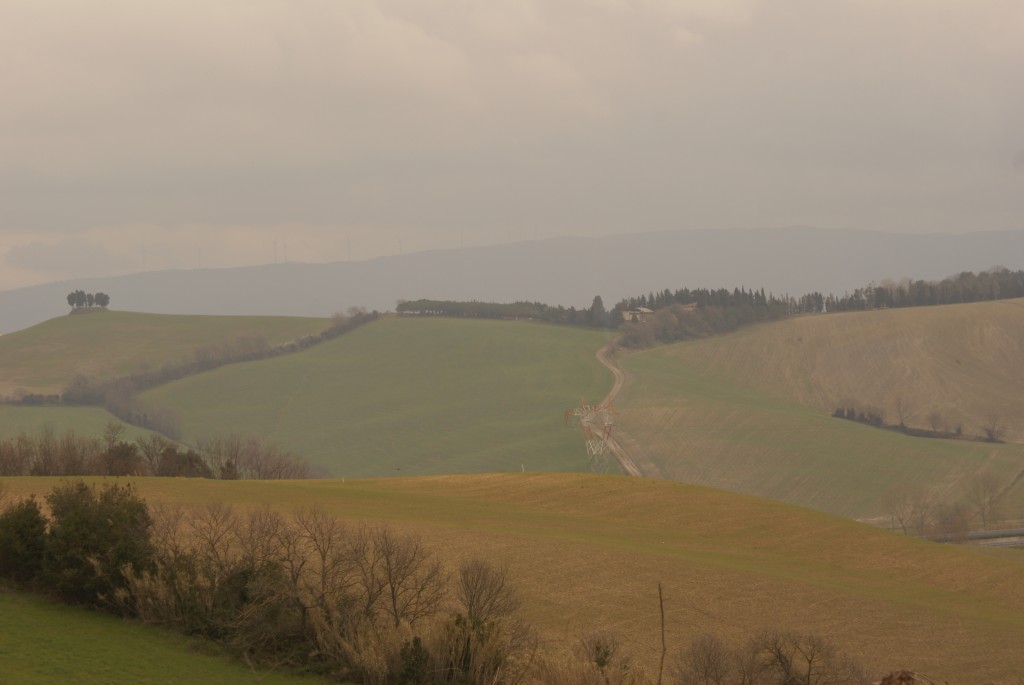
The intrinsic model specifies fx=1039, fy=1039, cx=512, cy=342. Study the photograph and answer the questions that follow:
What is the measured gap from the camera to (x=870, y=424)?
13775 cm

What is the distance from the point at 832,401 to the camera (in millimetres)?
146500

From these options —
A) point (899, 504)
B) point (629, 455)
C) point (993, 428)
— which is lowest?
point (899, 504)

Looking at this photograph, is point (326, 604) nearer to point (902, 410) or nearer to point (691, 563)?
point (691, 563)

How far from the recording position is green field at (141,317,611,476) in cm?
12731

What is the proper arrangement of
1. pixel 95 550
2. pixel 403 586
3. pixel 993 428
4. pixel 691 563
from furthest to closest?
pixel 993 428 < pixel 691 563 < pixel 95 550 < pixel 403 586

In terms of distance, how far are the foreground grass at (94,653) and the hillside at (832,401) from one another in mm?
84014

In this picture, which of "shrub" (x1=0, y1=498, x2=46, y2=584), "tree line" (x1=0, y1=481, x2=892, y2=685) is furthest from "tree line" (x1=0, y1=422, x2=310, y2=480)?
"tree line" (x1=0, y1=481, x2=892, y2=685)

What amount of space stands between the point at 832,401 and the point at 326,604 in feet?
415

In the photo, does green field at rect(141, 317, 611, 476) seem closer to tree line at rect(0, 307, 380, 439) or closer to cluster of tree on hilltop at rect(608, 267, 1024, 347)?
tree line at rect(0, 307, 380, 439)

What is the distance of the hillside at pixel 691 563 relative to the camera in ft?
115

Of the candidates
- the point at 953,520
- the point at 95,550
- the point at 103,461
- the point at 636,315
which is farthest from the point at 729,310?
the point at 95,550

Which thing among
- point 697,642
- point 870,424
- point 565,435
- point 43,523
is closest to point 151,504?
point 43,523

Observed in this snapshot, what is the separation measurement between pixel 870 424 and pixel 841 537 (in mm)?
87724

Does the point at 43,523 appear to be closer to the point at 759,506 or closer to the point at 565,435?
the point at 759,506
